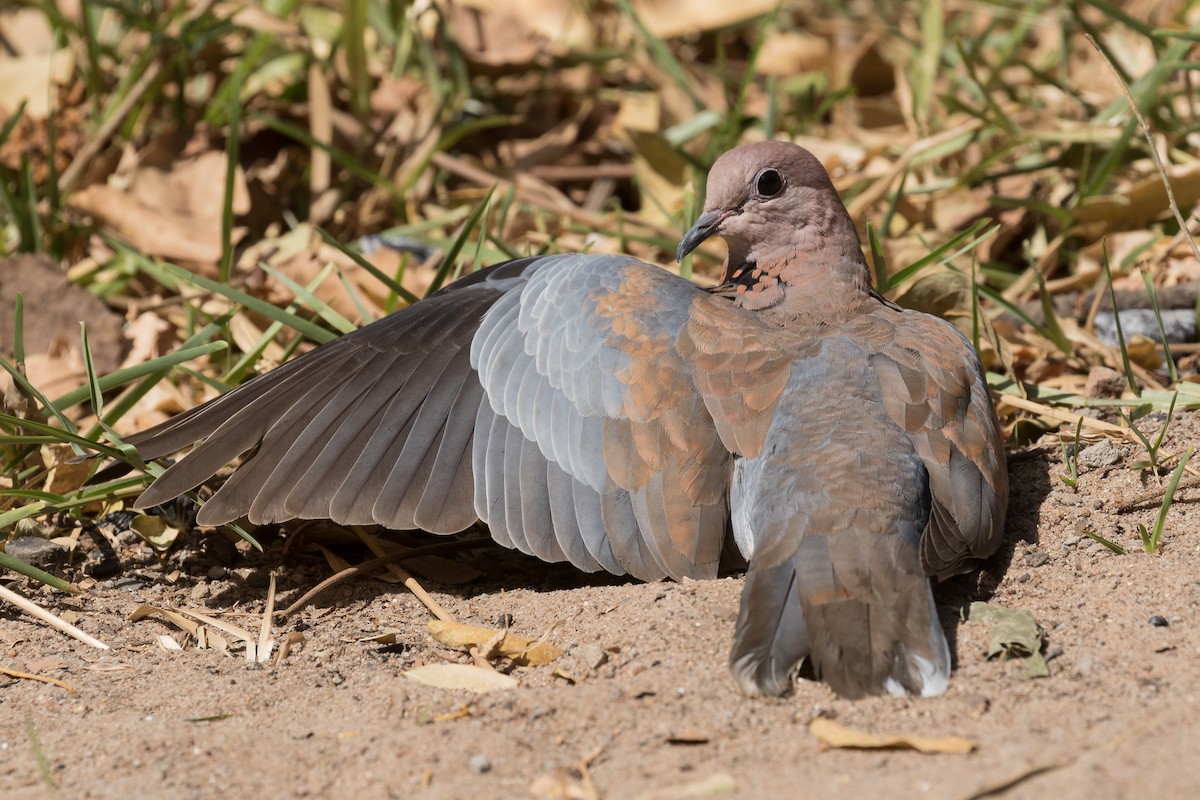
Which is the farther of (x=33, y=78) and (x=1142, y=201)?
(x=33, y=78)

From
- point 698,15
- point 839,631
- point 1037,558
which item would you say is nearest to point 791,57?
point 698,15

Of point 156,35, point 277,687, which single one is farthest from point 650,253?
point 277,687

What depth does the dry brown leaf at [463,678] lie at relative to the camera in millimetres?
2742

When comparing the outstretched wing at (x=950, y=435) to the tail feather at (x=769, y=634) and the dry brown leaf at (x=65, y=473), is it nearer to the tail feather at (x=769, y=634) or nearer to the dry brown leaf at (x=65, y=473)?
the tail feather at (x=769, y=634)

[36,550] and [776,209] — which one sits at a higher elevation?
[776,209]

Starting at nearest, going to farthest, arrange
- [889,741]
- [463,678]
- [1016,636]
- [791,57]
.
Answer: [889,741], [1016,636], [463,678], [791,57]

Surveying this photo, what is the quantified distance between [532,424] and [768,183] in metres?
1.02

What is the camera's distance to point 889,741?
7.57ft

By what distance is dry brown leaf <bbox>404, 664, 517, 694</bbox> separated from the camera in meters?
2.74

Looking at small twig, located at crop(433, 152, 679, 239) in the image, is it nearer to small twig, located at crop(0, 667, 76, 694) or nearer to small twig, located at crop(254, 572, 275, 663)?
small twig, located at crop(254, 572, 275, 663)

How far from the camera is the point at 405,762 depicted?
2391mm

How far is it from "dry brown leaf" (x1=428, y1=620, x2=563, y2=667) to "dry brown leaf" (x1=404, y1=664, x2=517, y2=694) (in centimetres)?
8

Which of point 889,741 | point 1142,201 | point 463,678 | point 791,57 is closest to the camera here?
point 889,741

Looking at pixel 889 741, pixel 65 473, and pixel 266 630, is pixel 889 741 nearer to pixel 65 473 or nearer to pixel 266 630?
pixel 266 630
